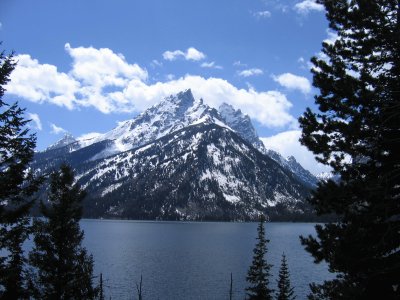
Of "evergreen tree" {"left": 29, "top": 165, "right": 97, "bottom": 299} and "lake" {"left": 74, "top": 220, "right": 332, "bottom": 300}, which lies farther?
"lake" {"left": 74, "top": 220, "right": 332, "bottom": 300}

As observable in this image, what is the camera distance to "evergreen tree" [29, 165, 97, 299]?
2673 cm

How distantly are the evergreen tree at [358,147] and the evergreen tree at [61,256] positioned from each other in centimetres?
1614

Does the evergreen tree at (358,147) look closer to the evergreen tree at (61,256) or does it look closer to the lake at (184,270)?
the evergreen tree at (61,256)

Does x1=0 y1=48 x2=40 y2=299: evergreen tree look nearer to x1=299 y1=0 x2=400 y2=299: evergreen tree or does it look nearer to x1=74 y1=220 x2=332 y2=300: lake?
x1=299 y1=0 x2=400 y2=299: evergreen tree

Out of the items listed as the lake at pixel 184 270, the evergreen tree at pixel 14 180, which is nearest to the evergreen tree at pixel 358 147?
the evergreen tree at pixel 14 180

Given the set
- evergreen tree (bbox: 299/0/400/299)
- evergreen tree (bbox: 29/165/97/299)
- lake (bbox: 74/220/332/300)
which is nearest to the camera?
evergreen tree (bbox: 299/0/400/299)

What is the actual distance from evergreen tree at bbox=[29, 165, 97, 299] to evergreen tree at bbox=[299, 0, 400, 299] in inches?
Result: 635

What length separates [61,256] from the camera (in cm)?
2753

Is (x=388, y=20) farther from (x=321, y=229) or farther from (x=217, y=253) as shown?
(x=217, y=253)

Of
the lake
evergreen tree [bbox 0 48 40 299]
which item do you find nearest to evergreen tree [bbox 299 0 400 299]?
evergreen tree [bbox 0 48 40 299]

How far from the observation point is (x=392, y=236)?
15.0 metres

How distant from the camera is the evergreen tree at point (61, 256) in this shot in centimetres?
2673

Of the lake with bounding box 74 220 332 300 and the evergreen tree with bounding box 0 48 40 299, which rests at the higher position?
the evergreen tree with bounding box 0 48 40 299

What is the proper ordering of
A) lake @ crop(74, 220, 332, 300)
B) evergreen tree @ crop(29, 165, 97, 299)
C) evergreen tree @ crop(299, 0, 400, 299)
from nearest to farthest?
evergreen tree @ crop(299, 0, 400, 299), evergreen tree @ crop(29, 165, 97, 299), lake @ crop(74, 220, 332, 300)
